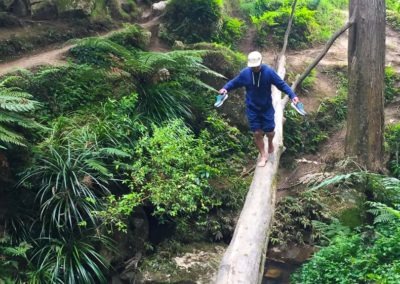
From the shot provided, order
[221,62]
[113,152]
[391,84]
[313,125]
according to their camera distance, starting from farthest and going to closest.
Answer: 1. [391,84]
2. [313,125]
3. [221,62]
4. [113,152]

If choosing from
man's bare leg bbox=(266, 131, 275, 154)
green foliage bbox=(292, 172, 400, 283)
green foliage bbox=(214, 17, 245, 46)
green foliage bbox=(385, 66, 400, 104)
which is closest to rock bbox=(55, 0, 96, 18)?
green foliage bbox=(214, 17, 245, 46)

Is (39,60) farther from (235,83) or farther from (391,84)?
(391,84)

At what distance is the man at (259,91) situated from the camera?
20.9 feet

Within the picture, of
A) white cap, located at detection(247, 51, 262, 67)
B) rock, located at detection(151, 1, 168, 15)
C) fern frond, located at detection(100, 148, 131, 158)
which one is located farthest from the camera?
rock, located at detection(151, 1, 168, 15)

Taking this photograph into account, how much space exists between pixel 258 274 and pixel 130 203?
2200mm

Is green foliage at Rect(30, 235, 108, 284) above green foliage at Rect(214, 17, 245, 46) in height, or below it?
below

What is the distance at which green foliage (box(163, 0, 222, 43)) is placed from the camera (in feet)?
38.4

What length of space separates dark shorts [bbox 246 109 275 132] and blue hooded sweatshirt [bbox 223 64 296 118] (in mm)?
31

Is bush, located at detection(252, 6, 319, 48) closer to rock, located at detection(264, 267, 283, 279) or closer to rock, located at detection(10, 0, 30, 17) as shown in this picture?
rock, located at detection(10, 0, 30, 17)

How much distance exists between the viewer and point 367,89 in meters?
8.85

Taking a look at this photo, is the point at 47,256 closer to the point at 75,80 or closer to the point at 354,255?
the point at 75,80

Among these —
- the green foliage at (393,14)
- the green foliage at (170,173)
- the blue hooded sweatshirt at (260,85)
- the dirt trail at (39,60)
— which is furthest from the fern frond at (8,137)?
the green foliage at (393,14)

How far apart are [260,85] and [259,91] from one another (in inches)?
3.9

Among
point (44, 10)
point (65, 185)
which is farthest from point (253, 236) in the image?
point (44, 10)
